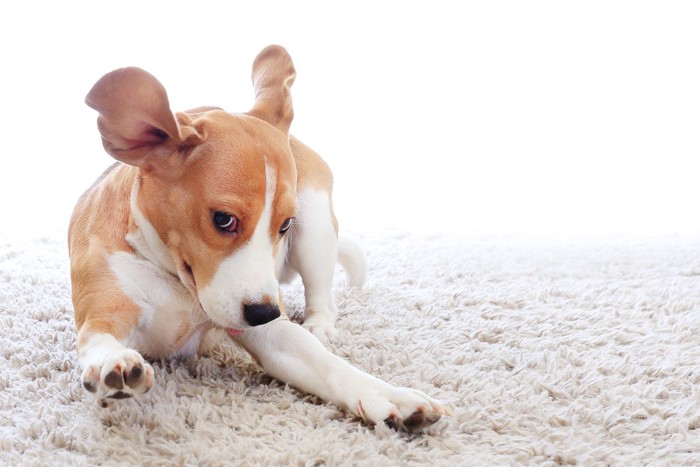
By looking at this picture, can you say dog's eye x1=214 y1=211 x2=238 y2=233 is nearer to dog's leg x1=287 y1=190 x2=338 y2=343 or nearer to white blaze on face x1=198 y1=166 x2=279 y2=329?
white blaze on face x1=198 y1=166 x2=279 y2=329

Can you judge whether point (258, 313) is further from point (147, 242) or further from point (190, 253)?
point (147, 242)

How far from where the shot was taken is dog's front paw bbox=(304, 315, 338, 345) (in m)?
1.97

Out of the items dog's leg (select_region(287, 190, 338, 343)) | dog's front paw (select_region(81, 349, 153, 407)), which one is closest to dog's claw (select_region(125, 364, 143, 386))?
dog's front paw (select_region(81, 349, 153, 407))

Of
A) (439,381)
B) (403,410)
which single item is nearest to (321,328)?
(439,381)

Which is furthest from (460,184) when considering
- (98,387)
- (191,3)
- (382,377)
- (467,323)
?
(98,387)

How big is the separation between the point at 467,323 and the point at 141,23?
287 cm

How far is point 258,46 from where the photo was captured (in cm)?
438

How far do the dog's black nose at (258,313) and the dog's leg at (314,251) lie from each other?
0.66m

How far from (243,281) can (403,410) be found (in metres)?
0.36

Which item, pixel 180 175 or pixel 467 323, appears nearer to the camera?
pixel 180 175

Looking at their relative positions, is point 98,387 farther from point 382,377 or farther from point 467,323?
point 467,323

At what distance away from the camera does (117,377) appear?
1287 mm

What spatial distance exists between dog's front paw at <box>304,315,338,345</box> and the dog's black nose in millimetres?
491

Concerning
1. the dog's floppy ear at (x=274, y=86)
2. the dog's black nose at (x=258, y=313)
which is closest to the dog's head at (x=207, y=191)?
the dog's black nose at (x=258, y=313)
